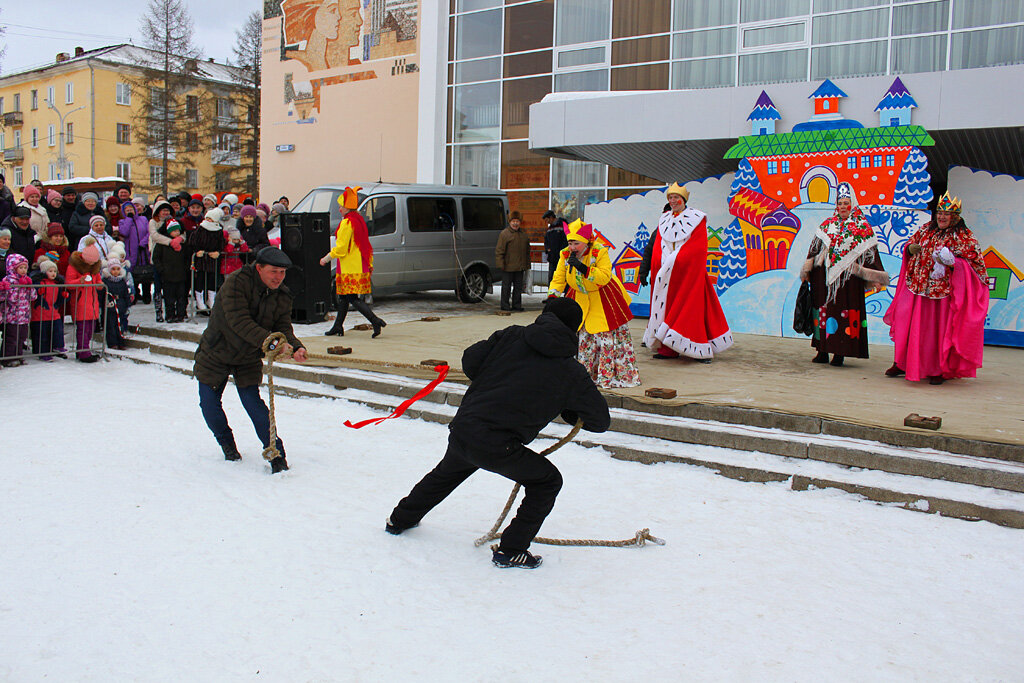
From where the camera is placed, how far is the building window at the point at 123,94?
148 ft

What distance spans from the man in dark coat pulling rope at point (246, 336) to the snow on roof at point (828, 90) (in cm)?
756

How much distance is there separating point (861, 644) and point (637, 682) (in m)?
1.01

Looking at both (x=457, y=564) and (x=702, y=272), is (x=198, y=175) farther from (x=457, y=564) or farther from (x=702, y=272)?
(x=457, y=564)

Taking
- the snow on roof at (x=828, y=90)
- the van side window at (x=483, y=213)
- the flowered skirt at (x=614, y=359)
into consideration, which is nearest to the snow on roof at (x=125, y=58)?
the van side window at (x=483, y=213)

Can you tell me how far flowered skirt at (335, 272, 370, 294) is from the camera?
34.2 feet

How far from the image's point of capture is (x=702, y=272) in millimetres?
8516

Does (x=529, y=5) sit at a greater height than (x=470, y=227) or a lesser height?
greater

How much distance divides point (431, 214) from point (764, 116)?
237 inches

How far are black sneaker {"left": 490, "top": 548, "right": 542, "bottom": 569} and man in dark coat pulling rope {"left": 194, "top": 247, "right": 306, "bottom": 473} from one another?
2160 mm

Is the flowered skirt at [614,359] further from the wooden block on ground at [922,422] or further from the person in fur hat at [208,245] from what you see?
the person in fur hat at [208,245]

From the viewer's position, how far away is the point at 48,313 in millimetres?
9461

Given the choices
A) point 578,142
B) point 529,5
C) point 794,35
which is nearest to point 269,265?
point 578,142

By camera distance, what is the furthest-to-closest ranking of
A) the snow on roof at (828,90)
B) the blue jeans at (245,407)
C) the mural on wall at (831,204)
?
1. the snow on roof at (828,90)
2. the mural on wall at (831,204)
3. the blue jeans at (245,407)

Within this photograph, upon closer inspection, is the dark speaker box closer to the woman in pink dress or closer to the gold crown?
the woman in pink dress
